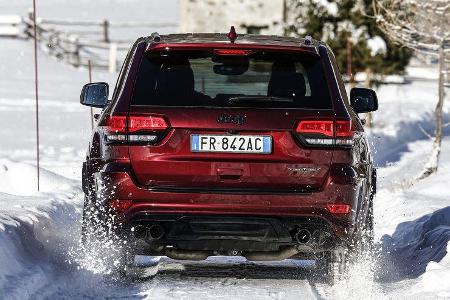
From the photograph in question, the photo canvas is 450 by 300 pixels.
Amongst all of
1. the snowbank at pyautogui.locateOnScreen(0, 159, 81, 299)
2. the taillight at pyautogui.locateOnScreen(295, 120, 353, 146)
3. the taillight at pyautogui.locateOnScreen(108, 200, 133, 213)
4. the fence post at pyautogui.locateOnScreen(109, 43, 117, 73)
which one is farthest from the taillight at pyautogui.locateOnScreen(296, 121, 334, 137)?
the fence post at pyautogui.locateOnScreen(109, 43, 117, 73)

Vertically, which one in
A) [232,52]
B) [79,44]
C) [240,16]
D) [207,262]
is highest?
[240,16]

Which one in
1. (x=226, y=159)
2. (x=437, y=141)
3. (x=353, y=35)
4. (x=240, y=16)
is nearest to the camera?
(x=226, y=159)

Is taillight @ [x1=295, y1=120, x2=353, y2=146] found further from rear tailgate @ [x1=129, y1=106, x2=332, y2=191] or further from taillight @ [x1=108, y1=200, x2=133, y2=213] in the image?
taillight @ [x1=108, y1=200, x2=133, y2=213]

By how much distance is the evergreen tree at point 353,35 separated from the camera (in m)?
28.5

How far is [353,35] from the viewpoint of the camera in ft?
93.7

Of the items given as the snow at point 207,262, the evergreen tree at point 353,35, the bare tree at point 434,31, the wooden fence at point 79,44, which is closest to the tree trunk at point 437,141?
the bare tree at point 434,31

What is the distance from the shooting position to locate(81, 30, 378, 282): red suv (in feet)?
25.1

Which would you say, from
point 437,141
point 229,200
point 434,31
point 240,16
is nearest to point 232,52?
point 229,200

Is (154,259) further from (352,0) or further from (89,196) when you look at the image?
(352,0)

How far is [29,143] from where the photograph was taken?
22859mm

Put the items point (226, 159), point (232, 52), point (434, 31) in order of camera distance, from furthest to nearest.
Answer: point (434, 31), point (232, 52), point (226, 159)

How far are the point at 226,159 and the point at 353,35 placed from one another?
21277 millimetres

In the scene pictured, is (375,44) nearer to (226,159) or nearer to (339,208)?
(339,208)

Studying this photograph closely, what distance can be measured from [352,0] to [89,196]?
2113cm
